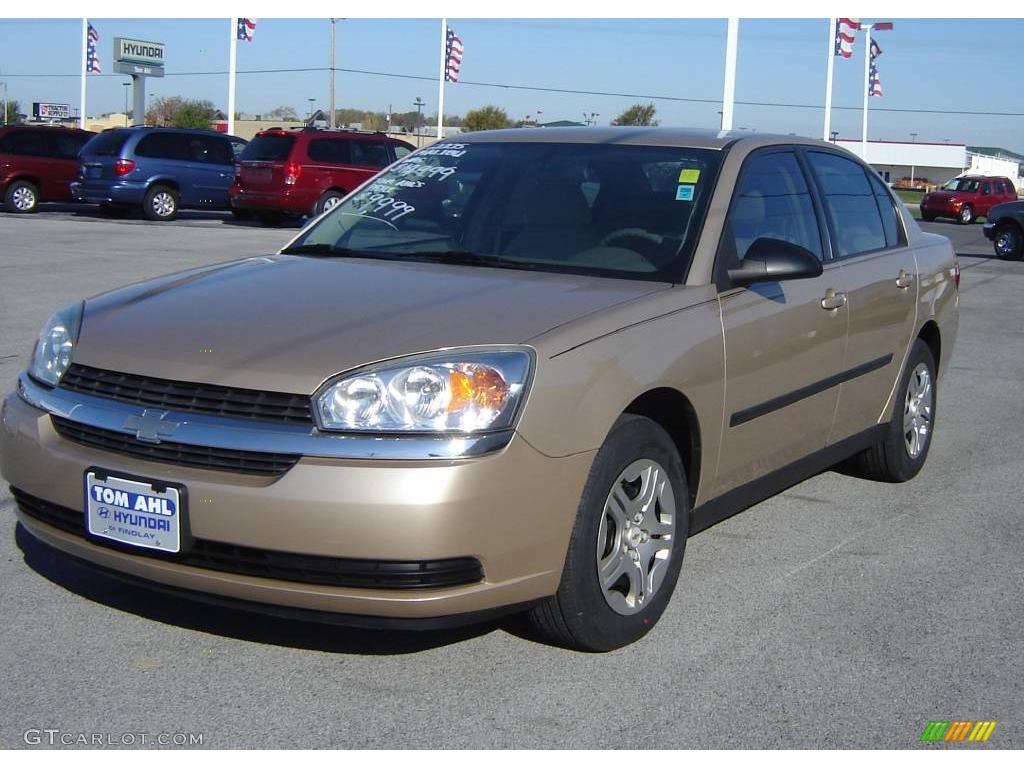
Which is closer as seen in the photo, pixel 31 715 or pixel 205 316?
pixel 31 715

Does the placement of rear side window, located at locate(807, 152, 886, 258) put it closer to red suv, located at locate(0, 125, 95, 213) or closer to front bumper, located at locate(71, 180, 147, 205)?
front bumper, located at locate(71, 180, 147, 205)

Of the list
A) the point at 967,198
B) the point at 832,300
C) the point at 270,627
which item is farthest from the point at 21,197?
the point at 967,198

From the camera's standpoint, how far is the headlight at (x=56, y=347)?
12.4 ft

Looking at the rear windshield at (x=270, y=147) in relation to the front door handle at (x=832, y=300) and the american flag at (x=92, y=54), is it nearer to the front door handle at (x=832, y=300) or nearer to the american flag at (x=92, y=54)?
the front door handle at (x=832, y=300)

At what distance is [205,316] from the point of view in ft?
12.3

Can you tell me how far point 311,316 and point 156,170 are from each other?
855 inches

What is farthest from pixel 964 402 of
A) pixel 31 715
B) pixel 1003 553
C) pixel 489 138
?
pixel 31 715

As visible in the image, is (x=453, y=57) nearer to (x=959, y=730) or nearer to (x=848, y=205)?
(x=848, y=205)

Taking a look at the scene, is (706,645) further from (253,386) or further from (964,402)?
(964,402)

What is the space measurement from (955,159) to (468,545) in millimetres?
102353

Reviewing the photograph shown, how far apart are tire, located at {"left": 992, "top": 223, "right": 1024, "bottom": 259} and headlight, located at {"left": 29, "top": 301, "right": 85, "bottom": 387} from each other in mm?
22412

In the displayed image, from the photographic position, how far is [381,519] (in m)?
3.15
